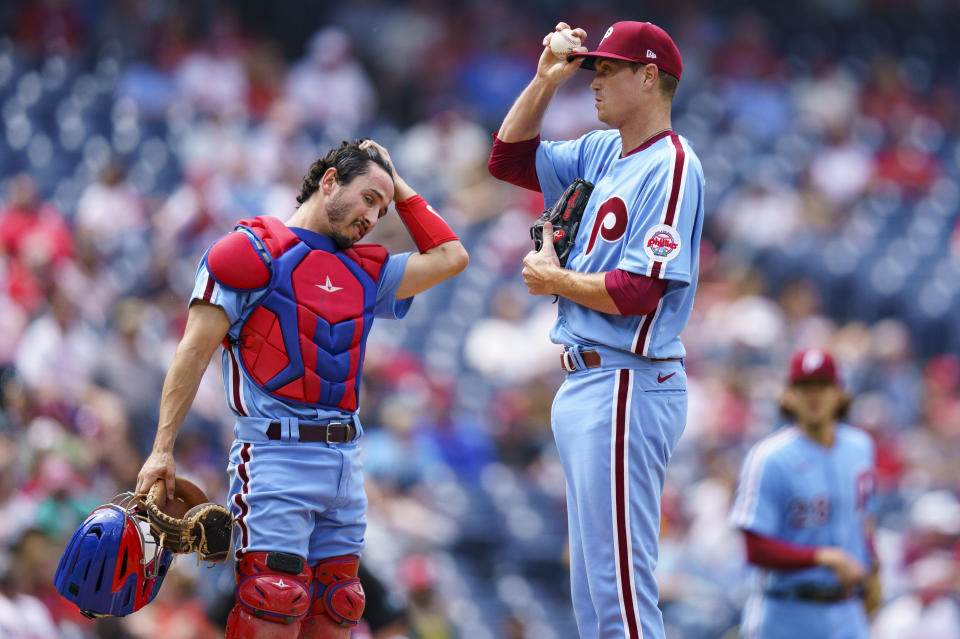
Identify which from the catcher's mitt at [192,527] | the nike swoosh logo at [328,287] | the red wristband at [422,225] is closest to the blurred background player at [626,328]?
the red wristband at [422,225]

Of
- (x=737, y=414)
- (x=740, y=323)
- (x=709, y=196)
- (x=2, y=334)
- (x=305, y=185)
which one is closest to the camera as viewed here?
(x=305, y=185)

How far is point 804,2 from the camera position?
19281 mm

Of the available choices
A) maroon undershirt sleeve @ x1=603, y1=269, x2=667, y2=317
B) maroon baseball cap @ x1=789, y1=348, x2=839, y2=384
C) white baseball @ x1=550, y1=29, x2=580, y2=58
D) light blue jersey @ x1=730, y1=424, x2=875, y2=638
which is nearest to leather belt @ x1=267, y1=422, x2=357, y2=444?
maroon undershirt sleeve @ x1=603, y1=269, x2=667, y2=317

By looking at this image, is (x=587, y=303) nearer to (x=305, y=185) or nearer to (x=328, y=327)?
(x=328, y=327)

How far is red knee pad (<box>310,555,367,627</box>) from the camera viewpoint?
412cm

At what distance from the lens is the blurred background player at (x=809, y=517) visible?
221 inches

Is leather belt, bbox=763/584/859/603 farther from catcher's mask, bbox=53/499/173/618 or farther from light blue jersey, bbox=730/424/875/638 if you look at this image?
catcher's mask, bbox=53/499/173/618

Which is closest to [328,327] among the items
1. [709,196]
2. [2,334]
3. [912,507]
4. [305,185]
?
[305,185]

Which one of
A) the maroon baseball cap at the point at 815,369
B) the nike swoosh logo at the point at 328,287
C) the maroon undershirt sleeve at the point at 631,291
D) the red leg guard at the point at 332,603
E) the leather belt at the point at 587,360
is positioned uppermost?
the maroon undershirt sleeve at the point at 631,291

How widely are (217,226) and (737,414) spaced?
493 cm

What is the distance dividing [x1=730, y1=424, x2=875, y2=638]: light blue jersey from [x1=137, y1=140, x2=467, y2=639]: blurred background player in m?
2.23

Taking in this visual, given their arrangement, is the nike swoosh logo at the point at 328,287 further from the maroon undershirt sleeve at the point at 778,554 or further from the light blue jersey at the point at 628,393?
the maroon undershirt sleeve at the point at 778,554

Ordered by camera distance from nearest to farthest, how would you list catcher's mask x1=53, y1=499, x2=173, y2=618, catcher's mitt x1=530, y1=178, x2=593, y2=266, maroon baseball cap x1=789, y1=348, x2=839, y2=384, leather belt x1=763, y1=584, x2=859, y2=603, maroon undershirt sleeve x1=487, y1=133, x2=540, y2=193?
catcher's mask x1=53, y1=499, x2=173, y2=618
catcher's mitt x1=530, y1=178, x2=593, y2=266
maroon undershirt sleeve x1=487, y1=133, x2=540, y2=193
leather belt x1=763, y1=584, x2=859, y2=603
maroon baseball cap x1=789, y1=348, x2=839, y2=384

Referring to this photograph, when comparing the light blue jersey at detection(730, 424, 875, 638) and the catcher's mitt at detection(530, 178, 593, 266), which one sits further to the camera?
the light blue jersey at detection(730, 424, 875, 638)
